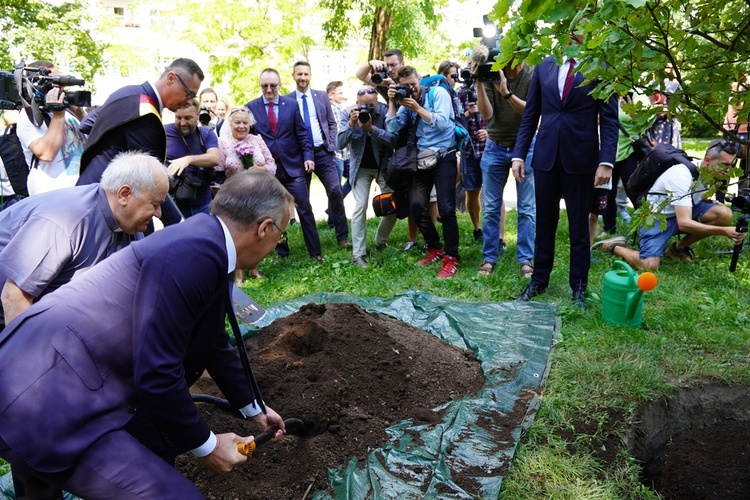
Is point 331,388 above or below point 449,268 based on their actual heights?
above

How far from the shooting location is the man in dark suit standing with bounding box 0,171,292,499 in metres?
1.71

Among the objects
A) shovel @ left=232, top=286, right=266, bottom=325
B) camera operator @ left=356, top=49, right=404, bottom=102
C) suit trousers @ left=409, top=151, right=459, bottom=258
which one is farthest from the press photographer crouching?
shovel @ left=232, top=286, right=266, bottom=325

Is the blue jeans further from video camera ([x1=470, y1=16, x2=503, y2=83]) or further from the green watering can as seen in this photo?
the green watering can

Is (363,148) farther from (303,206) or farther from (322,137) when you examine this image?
(322,137)

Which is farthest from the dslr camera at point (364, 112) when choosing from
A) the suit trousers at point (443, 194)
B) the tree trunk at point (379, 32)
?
the tree trunk at point (379, 32)

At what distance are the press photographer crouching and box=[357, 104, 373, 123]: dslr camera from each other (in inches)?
56.9

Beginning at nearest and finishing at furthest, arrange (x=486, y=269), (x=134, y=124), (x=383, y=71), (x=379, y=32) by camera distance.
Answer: (x=134, y=124)
(x=486, y=269)
(x=383, y=71)
(x=379, y=32)

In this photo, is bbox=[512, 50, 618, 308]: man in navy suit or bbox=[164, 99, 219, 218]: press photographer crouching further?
bbox=[164, 99, 219, 218]: press photographer crouching

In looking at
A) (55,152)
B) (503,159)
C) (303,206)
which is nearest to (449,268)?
(503,159)

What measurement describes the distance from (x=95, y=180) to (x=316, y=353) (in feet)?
5.51

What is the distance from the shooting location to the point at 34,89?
3840 mm

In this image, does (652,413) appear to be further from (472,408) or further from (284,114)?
(284,114)

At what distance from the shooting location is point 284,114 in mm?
6488

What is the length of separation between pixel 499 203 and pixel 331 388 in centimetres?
312
